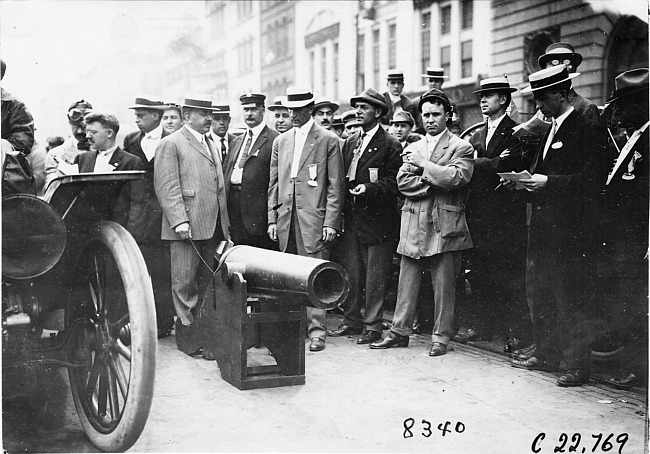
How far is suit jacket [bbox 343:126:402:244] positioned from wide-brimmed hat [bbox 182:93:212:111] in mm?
1458

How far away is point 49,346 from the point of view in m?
4.28

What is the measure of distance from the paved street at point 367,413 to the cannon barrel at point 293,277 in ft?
2.19

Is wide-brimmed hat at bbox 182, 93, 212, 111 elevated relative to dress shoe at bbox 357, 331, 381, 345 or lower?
elevated

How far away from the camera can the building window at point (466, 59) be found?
29.4ft

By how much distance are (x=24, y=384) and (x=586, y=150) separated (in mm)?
3862

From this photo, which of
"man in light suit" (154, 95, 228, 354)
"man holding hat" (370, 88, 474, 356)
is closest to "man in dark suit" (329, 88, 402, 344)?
"man holding hat" (370, 88, 474, 356)

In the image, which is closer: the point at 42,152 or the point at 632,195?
the point at 632,195

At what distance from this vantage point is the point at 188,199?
619cm

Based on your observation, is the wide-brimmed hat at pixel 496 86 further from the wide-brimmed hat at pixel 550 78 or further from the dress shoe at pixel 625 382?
the dress shoe at pixel 625 382

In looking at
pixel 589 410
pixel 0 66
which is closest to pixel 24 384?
pixel 0 66

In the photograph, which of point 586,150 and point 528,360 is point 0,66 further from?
point 528,360

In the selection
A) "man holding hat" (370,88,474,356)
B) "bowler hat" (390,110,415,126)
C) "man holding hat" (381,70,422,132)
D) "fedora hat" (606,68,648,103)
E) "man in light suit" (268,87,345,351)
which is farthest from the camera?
"man holding hat" (381,70,422,132)

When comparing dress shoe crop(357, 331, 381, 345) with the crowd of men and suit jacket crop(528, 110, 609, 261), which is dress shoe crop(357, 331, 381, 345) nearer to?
the crowd of men

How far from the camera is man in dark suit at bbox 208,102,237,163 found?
763cm
